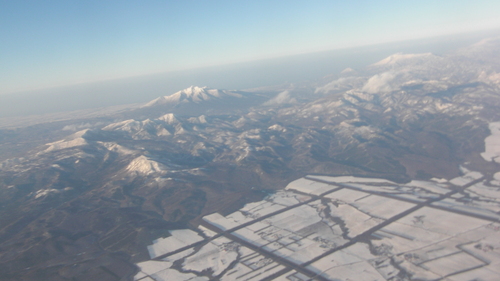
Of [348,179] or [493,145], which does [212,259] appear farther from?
[493,145]

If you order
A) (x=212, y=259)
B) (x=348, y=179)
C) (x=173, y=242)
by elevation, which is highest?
(x=173, y=242)

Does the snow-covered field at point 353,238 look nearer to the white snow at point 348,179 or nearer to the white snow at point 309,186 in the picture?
the white snow at point 309,186

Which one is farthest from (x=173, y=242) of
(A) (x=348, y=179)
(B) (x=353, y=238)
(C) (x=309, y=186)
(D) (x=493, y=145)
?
(D) (x=493, y=145)

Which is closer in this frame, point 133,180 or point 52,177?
point 133,180

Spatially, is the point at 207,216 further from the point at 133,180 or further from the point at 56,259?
the point at 133,180

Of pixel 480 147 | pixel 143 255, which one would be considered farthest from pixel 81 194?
pixel 480 147

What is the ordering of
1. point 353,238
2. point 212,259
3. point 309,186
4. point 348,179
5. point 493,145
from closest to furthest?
point 212,259, point 353,238, point 309,186, point 348,179, point 493,145

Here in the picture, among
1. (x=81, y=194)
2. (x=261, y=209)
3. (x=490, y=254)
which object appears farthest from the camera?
(x=81, y=194)

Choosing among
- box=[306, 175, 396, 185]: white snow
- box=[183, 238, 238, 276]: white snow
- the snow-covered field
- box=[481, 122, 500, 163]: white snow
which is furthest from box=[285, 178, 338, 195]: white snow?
box=[481, 122, 500, 163]: white snow

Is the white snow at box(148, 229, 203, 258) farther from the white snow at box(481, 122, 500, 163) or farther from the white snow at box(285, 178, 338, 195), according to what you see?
the white snow at box(481, 122, 500, 163)

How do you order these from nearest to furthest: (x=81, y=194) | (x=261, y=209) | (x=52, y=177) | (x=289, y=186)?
(x=261, y=209)
(x=289, y=186)
(x=81, y=194)
(x=52, y=177)

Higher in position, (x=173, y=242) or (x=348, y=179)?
(x=173, y=242)
